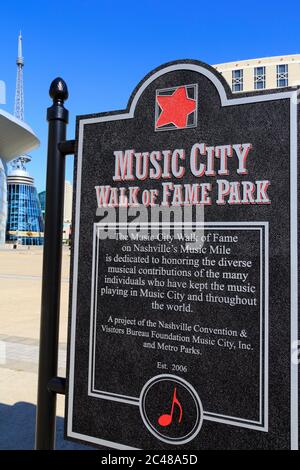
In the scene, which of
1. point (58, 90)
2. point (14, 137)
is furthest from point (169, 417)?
point (14, 137)

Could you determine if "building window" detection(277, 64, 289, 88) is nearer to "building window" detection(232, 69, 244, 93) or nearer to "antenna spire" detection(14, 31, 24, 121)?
"building window" detection(232, 69, 244, 93)

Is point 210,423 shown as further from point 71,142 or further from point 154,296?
point 71,142

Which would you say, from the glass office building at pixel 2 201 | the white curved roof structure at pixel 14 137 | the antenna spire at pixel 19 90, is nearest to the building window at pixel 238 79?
the white curved roof structure at pixel 14 137

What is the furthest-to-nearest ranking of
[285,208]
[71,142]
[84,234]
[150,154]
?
1. [71,142]
2. [84,234]
3. [150,154]
4. [285,208]

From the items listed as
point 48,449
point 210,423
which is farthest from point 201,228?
point 48,449

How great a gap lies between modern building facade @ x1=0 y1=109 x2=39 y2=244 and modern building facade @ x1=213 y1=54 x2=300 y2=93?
34.1 metres

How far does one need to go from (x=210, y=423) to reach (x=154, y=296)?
0.64m

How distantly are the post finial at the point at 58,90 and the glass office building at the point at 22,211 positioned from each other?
83.9 m

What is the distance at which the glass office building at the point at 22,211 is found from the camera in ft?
276

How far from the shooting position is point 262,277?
179 cm

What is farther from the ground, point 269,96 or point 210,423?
point 269,96

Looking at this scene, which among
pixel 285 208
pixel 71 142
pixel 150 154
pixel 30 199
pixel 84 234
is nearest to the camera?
pixel 285 208

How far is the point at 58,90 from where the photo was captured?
2465 millimetres

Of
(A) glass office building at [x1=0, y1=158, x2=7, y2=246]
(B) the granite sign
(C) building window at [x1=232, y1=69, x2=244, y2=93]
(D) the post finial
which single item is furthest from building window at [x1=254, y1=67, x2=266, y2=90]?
(B) the granite sign
